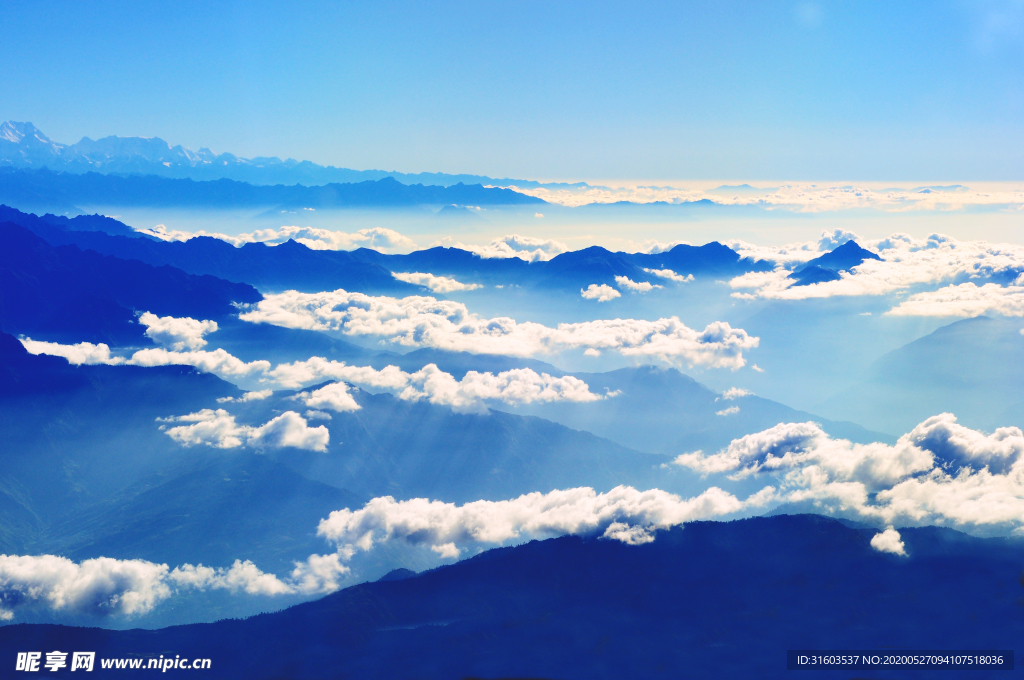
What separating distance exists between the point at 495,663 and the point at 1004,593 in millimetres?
167240

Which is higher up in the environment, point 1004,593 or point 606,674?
point 1004,593

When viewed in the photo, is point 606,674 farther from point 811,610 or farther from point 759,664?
point 811,610

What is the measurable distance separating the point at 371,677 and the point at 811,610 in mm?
143305

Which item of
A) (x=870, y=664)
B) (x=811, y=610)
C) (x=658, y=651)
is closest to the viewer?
(x=870, y=664)

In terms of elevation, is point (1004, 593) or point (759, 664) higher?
point (1004, 593)

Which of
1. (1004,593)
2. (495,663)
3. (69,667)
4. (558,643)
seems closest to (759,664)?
(558,643)

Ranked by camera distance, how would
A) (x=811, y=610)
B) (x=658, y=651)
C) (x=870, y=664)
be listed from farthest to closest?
1. (x=811, y=610)
2. (x=658, y=651)
3. (x=870, y=664)

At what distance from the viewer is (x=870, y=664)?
16912 cm

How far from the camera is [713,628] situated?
19425cm

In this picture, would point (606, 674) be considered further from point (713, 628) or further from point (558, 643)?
point (713, 628)

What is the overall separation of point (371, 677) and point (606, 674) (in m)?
69.6

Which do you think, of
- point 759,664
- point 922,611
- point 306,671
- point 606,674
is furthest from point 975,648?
point 306,671

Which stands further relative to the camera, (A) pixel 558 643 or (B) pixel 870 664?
(A) pixel 558 643

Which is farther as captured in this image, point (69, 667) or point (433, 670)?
point (69, 667)
